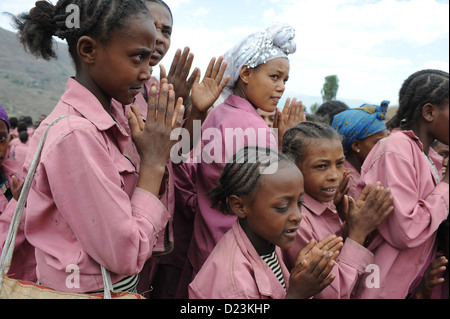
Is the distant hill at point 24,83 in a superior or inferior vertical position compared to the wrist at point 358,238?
inferior

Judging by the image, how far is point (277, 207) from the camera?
69.5 inches

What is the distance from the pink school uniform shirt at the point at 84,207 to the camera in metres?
1.20

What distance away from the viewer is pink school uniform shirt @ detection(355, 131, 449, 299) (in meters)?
2.15

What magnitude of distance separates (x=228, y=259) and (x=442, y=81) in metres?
1.96

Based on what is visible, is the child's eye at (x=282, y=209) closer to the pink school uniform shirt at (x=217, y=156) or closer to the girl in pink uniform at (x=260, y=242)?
the girl in pink uniform at (x=260, y=242)

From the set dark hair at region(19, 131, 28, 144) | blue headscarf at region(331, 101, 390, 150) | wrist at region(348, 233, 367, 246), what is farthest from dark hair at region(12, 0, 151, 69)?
dark hair at region(19, 131, 28, 144)

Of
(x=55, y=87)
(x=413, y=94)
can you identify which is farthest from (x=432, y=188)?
(x=55, y=87)

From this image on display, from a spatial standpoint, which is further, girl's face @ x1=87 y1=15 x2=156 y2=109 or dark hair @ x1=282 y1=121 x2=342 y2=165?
dark hair @ x1=282 y1=121 x2=342 y2=165

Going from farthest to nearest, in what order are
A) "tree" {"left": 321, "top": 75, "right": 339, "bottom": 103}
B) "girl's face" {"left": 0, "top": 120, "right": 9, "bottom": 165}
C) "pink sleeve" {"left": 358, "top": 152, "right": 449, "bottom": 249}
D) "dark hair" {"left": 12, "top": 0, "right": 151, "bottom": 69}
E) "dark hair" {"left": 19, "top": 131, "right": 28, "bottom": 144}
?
1. "tree" {"left": 321, "top": 75, "right": 339, "bottom": 103}
2. "dark hair" {"left": 19, "top": 131, "right": 28, "bottom": 144}
3. "girl's face" {"left": 0, "top": 120, "right": 9, "bottom": 165}
4. "pink sleeve" {"left": 358, "top": 152, "right": 449, "bottom": 249}
5. "dark hair" {"left": 12, "top": 0, "right": 151, "bottom": 69}

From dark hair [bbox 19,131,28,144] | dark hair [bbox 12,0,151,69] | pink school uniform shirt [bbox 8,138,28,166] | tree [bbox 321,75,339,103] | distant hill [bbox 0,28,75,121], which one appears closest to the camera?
dark hair [bbox 12,0,151,69]

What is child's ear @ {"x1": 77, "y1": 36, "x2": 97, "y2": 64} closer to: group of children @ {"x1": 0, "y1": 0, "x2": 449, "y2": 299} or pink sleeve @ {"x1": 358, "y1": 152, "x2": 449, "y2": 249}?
group of children @ {"x1": 0, "y1": 0, "x2": 449, "y2": 299}

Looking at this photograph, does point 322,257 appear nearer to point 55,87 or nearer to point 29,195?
point 29,195

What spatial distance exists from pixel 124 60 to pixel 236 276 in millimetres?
1059

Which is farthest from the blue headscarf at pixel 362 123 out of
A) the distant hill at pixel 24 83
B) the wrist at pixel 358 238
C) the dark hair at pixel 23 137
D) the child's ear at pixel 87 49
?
the distant hill at pixel 24 83
